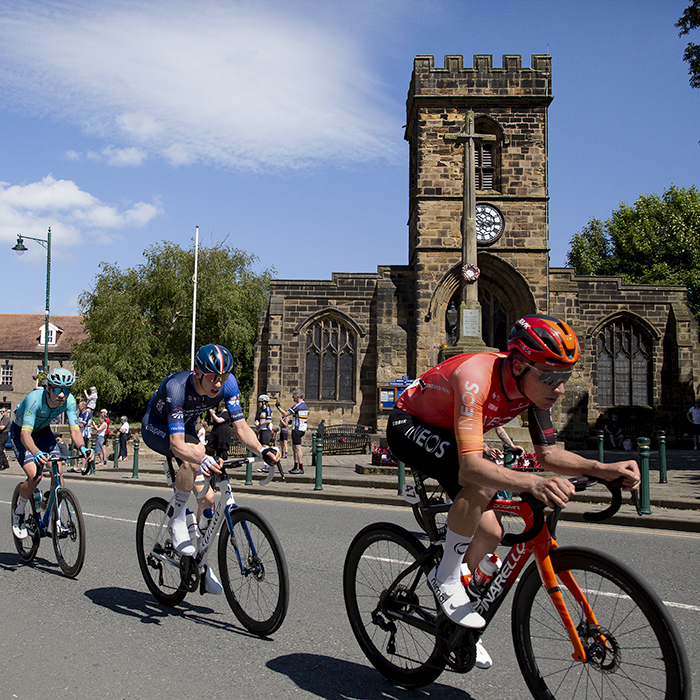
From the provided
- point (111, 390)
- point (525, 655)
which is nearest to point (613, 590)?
point (525, 655)

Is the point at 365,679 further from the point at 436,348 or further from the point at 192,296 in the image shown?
the point at 192,296

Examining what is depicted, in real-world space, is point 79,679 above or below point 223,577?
below

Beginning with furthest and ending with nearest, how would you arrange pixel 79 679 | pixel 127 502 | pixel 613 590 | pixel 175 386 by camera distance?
1. pixel 127 502
2. pixel 175 386
3. pixel 79 679
4. pixel 613 590

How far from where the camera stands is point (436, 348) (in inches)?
1084

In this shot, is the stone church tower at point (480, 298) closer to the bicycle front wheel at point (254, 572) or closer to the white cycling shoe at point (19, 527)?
the white cycling shoe at point (19, 527)

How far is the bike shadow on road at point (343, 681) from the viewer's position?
3533mm

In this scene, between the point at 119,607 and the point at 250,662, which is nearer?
the point at 250,662

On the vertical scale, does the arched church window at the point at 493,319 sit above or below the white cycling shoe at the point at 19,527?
above

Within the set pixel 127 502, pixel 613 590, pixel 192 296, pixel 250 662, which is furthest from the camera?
pixel 192 296

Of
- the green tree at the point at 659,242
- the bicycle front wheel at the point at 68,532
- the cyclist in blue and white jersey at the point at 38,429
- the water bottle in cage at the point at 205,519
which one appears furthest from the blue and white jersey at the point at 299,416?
the green tree at the point at 659,242

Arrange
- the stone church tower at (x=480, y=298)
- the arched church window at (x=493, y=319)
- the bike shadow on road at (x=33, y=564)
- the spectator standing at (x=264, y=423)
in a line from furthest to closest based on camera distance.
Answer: the arched church window at (x=493, y=319) → the stone church tower at (x=480, y=298) → the spectator standing at (x=264, y=423) → the bike shadow on road at (x=33, y=564)

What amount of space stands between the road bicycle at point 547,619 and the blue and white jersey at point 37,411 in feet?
13.3

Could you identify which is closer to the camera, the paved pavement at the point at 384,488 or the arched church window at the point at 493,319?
the paved pavement at the point at 384,488

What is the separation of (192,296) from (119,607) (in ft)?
109
